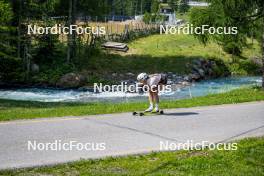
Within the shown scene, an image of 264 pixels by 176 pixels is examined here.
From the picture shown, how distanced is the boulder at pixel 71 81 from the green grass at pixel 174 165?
2792 cm

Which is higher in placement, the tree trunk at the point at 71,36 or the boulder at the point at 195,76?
the tree trunk at the point at 71,36

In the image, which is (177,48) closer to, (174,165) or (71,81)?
(71,81)

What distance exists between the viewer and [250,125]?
1464cm

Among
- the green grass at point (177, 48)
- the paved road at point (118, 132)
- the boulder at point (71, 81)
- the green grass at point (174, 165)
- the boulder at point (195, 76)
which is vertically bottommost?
the boulder at point (195, 76)

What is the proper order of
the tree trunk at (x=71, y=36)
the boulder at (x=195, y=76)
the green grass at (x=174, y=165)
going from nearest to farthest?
the green grass at (x=174, y=165) < the tree trunk at (x=71, y=36) < the boulder at (x=195, y=76)

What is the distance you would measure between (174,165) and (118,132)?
347 cm

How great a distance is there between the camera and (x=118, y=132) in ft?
43.3

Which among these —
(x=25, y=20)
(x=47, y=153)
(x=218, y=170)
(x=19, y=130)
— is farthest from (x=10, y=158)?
(x=25, y=20)

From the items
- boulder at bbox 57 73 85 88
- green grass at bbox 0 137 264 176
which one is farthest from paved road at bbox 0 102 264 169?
boulder at bbox 57 73 85 88

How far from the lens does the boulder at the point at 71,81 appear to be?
38.4m

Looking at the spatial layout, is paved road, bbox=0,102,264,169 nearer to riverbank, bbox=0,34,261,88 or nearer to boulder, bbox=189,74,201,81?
riverbank, bbox=0,34,261,88

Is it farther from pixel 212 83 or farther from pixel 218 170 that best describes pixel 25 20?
pixel 218 170

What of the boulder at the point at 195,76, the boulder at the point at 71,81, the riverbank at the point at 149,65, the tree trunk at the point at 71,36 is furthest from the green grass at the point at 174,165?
the boulder at the point at 195,76

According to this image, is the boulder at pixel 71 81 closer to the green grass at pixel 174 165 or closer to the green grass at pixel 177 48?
the green grass at pixel 177 48
